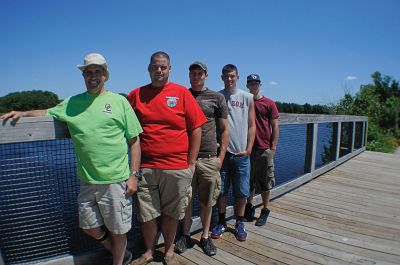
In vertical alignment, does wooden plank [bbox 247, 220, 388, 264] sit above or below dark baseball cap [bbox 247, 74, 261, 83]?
below

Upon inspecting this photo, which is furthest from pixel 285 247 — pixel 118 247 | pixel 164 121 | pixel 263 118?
pixel 164 121

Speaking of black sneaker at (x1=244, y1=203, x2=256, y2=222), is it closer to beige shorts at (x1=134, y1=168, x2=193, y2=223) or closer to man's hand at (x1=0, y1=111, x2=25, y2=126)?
beige shorts at (x1=134, y1=168, x2=193, y2=223)

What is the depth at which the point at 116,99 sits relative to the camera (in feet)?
6.59

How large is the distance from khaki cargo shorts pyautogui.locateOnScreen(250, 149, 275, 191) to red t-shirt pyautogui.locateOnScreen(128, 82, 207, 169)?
3.93ft

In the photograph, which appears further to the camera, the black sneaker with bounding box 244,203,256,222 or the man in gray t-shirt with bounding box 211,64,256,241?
the black sneaker with bounding box 244,203,256,222

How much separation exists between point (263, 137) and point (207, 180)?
0.97 metres

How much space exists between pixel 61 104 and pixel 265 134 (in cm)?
207

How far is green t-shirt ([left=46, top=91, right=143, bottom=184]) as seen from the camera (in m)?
1.90

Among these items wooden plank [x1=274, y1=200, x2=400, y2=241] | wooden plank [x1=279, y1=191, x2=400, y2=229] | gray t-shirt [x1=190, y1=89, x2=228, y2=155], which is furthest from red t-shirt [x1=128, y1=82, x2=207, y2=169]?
wooden plank [x1=279, y1=191, x2=400, y2=229]

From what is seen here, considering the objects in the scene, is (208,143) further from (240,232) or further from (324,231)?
(324,231)

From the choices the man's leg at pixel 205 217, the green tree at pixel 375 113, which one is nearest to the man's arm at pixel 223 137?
the man's leg at pixel 205 217

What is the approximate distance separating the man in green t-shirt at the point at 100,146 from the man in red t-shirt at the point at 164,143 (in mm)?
163

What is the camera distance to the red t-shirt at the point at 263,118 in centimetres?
322

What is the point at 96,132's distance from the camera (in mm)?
1902
